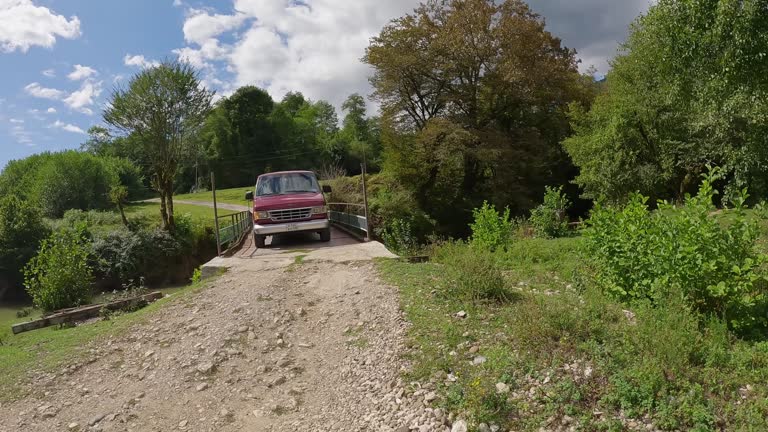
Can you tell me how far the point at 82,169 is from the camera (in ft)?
→ 118

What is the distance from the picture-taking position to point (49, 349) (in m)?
7.21

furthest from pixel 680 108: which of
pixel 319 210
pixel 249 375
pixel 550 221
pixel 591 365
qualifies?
pixel 249 375

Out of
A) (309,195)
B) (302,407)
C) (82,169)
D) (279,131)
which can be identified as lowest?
(302,407)

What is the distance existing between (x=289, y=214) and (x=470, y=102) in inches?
606

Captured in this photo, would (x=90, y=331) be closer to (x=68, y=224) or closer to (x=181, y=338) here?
(x=181, y=338)

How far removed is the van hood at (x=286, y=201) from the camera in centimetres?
1339

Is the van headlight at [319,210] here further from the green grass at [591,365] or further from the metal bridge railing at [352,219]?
the green grass at [591,365]

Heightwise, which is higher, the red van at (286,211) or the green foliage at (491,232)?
the red van at (286,211)

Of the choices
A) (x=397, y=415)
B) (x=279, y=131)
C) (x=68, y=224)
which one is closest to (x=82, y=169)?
(x=68, y=224)

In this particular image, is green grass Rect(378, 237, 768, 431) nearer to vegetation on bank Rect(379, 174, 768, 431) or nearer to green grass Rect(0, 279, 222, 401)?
vegetation on bank Rect(379, 174, 768, 431)

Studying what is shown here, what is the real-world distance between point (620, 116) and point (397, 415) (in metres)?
20.5

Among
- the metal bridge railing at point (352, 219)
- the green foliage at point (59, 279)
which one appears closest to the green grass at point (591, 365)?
the metal bridge railing at point (352, 219)

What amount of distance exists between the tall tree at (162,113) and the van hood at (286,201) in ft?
34.5

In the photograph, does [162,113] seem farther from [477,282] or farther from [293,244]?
[477,282]
